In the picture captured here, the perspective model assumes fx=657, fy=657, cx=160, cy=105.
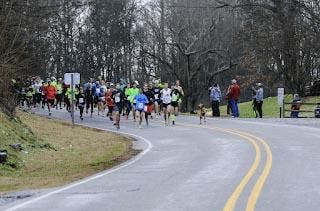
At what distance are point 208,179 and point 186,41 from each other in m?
50.4

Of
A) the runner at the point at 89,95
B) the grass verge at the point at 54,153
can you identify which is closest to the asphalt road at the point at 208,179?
the grass verge at the point at 54,153

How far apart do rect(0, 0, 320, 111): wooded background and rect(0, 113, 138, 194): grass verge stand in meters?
5.39

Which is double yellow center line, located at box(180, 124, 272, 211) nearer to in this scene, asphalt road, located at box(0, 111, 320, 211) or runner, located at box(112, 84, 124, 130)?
asphalt road, located at box(0, 111, 320, 211)

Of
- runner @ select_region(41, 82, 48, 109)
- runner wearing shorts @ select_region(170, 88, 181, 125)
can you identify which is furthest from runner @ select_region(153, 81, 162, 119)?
runner @ select_region(41, 82, 48, 109)

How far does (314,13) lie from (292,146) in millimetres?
29922

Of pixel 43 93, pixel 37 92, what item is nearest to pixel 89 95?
pixel 43 93

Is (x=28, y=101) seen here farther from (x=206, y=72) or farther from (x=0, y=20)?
(x=206, y=72)

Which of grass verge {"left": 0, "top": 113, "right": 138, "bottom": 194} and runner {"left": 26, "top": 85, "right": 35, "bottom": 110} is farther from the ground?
runner {"left": 26, "top": 85, "right": 35, "bottom": 110}

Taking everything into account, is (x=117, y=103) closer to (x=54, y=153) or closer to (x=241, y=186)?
(x=54, y=153)

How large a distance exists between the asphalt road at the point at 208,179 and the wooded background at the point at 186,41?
11792 mm

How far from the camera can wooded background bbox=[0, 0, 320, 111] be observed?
155 feet

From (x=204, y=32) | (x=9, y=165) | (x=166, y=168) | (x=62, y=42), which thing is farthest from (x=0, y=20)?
(x=62, y=42)

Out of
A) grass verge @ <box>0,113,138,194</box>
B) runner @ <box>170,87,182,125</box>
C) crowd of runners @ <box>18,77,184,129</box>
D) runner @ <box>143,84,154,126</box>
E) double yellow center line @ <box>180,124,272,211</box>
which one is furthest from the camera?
runner @ <box>143,84,154,126</box>

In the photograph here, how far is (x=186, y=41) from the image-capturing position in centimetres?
6322
